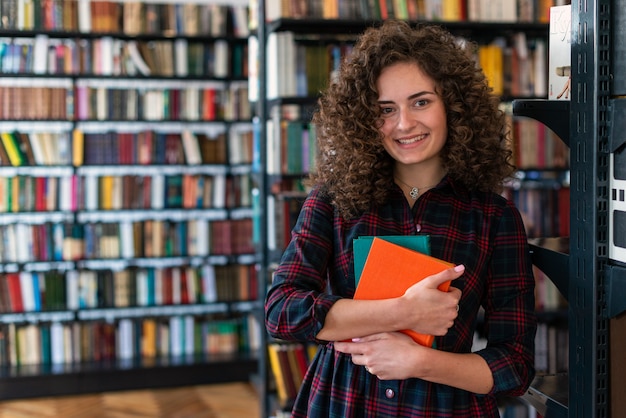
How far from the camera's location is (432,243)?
4.76 feet

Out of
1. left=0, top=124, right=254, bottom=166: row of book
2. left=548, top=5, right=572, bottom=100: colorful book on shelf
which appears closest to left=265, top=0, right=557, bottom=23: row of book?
left=0, top=124, right=254, bottom=166: row of book

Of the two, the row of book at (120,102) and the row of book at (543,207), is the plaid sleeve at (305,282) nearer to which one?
the row of book at (543,207)

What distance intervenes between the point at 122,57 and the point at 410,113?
3.87 meters

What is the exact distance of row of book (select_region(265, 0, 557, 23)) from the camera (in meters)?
3.61

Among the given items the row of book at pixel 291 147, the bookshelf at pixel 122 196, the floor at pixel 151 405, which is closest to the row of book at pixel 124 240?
the bookshelf at pixel 122 196

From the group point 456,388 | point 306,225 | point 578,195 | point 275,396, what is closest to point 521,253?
point 578,195

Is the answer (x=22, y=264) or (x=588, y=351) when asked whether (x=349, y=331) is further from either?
(x=22, y=264)

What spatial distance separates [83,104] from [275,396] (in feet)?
7.51

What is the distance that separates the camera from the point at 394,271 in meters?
1.33

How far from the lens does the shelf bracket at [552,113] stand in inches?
57.1

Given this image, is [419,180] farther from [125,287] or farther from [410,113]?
A: [125,287]

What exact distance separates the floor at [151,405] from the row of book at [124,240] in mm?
850

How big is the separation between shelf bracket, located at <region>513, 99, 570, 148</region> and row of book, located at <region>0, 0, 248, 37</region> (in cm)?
380

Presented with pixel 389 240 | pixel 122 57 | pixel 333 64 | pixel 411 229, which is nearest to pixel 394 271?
pixel 389 240
